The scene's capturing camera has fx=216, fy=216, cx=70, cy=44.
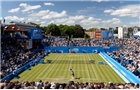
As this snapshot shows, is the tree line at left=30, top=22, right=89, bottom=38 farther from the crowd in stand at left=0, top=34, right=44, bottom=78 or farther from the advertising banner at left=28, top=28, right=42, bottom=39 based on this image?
the crowd in stand at left=0, top=34, right=44, bottom=78

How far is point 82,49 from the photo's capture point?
141ft

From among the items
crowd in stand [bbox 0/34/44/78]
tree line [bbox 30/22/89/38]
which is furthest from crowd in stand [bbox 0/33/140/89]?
tree line [bbox 30/22/89/38]

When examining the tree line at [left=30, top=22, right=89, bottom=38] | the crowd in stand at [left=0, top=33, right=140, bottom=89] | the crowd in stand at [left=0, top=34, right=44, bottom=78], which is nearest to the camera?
the crowd in stand at [left=0, top=33, right=140, bottom=89]

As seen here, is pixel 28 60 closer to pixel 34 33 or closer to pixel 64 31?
pixel 34 33

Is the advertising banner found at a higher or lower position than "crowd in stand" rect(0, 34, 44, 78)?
higher

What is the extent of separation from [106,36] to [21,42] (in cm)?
2371

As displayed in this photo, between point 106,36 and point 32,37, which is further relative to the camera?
point 106,36

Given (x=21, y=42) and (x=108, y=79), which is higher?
(x=21, y=42)

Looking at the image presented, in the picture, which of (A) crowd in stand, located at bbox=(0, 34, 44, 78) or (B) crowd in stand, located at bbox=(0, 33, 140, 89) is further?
(A) crowd in stand, located at bbox=(0, 34, 44, 78)

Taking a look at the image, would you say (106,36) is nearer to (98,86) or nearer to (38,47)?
(38,47)

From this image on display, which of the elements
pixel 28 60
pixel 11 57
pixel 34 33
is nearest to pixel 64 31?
pixel 34 33

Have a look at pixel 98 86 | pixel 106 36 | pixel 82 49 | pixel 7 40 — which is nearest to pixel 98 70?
pixel 98 86

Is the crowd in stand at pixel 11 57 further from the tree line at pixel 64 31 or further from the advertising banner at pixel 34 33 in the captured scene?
the tree line at pixel 64 31

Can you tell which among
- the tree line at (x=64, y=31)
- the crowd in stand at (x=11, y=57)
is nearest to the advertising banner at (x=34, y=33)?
the crowd in stand at (x=11, y=57)
